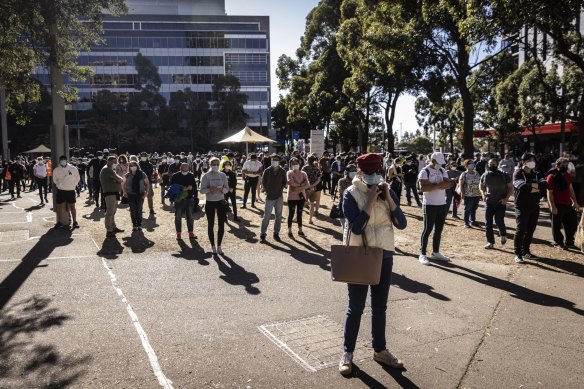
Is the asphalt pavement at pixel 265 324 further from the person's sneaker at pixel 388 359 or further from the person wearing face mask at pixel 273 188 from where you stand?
the person wearing face mask at pixel 273 188

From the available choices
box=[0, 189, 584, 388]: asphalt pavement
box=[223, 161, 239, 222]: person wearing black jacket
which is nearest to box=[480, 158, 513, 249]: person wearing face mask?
box=[0, 189, 584, 388]: asphalt pavement

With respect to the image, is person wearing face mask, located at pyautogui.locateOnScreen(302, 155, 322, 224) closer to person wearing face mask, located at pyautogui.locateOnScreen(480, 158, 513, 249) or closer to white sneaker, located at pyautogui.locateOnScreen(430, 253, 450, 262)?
person wearing face mask, located at pyautogui.locateOnScreen(480, 158, 513, 249)

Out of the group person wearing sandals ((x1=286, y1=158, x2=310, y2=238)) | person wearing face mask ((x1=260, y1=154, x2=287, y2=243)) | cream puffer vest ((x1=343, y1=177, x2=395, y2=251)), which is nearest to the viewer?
cream puffer vest ((x1=343, y1=177, x2=395, y2=251))

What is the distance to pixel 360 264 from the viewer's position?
4.08m

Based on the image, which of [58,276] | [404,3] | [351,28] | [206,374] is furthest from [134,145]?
[206,374]

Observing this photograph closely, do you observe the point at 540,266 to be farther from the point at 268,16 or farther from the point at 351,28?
the point at 268,16

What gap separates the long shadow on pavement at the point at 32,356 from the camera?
414 cm

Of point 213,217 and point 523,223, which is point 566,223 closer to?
point 523,223

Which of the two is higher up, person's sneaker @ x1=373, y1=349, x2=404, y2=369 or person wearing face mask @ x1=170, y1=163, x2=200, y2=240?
person wearing face mask @ x1=170, y1=163, x2=200, y2=240

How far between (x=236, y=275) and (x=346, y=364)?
3633mm

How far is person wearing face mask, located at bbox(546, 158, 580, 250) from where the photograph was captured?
9219 millimetres

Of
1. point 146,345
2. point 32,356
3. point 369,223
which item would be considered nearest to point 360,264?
point 369,223

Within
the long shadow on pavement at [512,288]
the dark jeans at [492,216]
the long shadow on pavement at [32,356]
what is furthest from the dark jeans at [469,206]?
the long shadow on pavement at [32,356]

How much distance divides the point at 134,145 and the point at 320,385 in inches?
2427
